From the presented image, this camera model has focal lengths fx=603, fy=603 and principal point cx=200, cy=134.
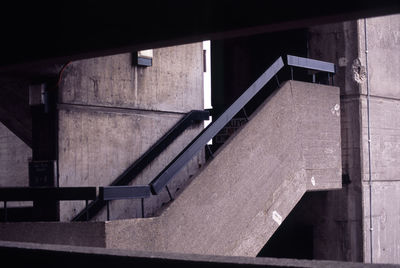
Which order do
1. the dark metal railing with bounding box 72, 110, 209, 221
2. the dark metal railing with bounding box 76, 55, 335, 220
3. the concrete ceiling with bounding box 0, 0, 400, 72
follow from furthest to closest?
1. the dark metal railing with bounding box 72, 110, 209, 221
2. the dark metal railing with bounding box 76, 55, 335, 220
3. the concrete ceiling with bounding box 0, 0, 400, 72

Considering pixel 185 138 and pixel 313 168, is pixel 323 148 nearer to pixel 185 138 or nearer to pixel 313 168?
pixel 313 168

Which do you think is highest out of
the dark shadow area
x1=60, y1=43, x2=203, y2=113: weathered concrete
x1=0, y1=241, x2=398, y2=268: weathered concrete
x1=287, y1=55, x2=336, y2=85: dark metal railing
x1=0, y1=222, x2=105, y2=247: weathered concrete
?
x1=287, y1=55, x2=336, y2=85: dark metal railing

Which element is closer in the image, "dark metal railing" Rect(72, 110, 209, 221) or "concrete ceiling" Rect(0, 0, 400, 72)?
"concrete ceiling" Rect(0, 0, 400, 72)

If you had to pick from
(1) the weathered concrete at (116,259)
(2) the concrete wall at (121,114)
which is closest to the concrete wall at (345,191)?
(2) the concrete wall at (121,114)

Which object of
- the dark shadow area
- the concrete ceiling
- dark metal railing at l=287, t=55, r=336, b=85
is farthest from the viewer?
the dark shadow area

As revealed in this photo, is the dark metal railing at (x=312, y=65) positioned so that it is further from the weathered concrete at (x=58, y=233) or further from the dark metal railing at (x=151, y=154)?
the weathered concrete at (x=58, y=233)

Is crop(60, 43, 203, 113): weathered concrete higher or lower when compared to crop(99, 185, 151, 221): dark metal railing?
higher

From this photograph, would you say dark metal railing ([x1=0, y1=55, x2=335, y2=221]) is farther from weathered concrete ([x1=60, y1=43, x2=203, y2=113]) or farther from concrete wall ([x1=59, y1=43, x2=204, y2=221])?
weathered concrete ([x1=60, y1=43, x2=203, y2=113])

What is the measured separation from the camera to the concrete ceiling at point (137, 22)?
155 inches

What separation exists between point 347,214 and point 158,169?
394 cm

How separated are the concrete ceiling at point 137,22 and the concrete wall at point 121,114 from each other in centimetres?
152

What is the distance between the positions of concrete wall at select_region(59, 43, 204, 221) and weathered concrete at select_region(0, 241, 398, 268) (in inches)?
154

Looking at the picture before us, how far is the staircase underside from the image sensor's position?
6566 mm

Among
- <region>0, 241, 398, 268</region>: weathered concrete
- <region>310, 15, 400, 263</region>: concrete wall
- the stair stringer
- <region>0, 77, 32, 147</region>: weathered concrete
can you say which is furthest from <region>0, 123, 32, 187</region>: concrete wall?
<region>0, 241, 398, 268</region>: weathered concrete
